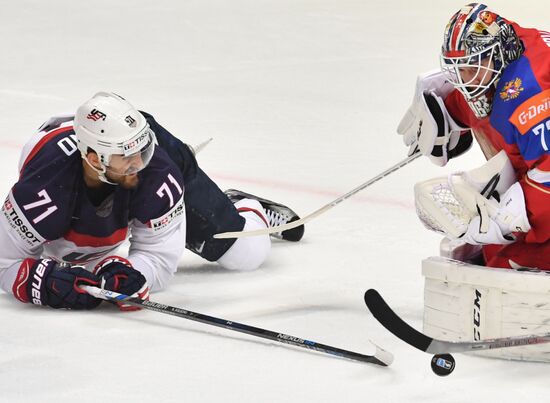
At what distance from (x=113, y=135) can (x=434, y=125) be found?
0.87 m

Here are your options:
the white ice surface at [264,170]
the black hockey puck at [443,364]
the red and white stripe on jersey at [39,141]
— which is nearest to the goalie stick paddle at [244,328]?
the white ice surface at [264,170]

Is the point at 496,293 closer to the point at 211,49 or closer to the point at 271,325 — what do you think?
the point at 271,325

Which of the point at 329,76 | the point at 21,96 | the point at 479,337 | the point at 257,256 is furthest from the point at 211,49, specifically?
the point at 479,337

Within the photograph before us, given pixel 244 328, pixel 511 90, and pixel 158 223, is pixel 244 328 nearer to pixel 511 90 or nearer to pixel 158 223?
pixel 158 223

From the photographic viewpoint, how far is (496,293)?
2.79 m

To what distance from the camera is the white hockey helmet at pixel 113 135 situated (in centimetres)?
304

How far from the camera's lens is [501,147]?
2.99 metres

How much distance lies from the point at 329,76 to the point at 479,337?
12.2 feet

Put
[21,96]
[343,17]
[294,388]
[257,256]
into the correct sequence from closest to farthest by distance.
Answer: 1. [294,388]
2. [257,256]
3. [21,96]
4. [343,17]

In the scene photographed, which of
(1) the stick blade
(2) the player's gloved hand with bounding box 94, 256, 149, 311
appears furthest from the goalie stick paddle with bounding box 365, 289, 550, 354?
(2) the player's gloved hand with bounding box 94, 256, 149, 311

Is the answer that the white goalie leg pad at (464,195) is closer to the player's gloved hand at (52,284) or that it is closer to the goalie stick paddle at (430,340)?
the goalie stick paddle at (430,340)

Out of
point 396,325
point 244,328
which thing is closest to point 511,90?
point 396,325

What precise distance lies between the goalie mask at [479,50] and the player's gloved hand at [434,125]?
0.35 meters

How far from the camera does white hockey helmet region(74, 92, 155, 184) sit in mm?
3041
